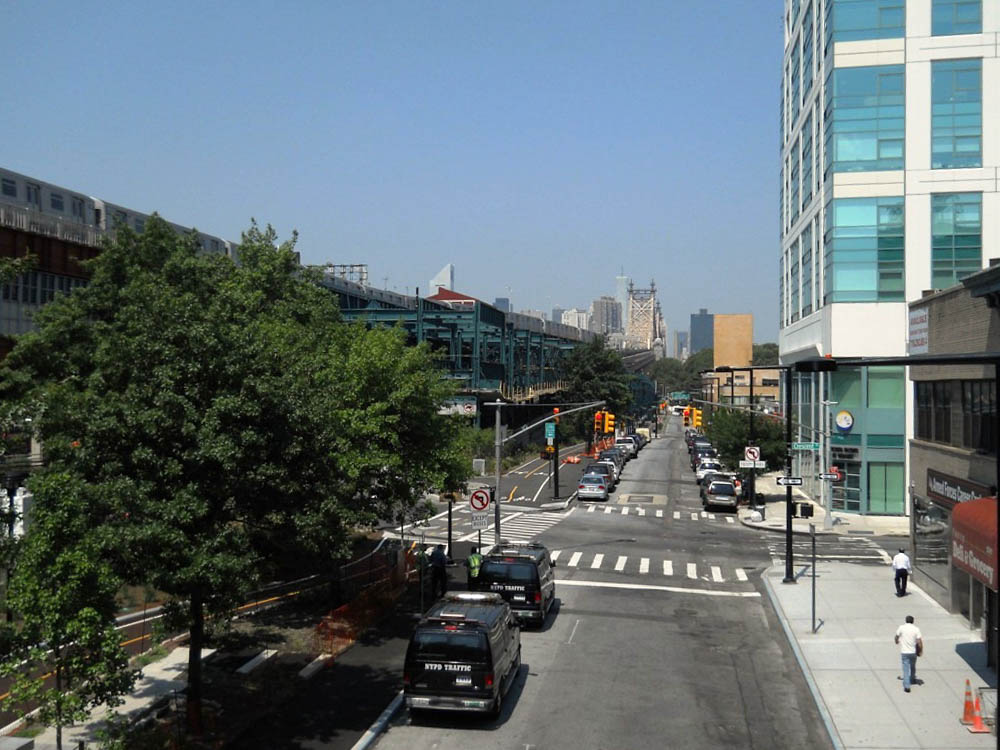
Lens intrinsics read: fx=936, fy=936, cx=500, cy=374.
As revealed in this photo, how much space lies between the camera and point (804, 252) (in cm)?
6325

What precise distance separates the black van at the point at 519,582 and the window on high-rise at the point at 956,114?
123ft

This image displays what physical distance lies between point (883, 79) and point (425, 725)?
46330mm

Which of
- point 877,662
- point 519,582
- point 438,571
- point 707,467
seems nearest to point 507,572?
point 519,582

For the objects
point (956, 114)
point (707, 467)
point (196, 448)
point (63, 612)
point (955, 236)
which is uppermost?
point (956, 114)

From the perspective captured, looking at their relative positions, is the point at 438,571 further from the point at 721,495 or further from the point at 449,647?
the point at 721,495

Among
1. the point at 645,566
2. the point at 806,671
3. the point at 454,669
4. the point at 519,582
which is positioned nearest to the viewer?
the point at 454,669

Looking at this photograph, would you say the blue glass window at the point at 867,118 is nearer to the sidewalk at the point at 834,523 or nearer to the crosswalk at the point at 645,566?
the sidewalk at the point at 834,523

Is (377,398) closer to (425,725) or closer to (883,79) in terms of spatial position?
(425,725)

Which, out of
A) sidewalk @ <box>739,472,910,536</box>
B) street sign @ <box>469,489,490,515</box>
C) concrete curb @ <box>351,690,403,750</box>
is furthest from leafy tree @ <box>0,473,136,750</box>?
sidewalk @ <box>739,472,910,536</box>

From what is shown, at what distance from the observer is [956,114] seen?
4997 centimetres

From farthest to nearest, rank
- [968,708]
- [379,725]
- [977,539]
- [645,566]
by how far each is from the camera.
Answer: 1. [645,566]
2. [977,539]
3. [968,708]
4. [379,725]

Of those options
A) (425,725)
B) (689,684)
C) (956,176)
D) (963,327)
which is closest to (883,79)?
(956,176)

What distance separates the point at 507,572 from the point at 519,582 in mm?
419

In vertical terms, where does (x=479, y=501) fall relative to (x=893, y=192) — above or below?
below
